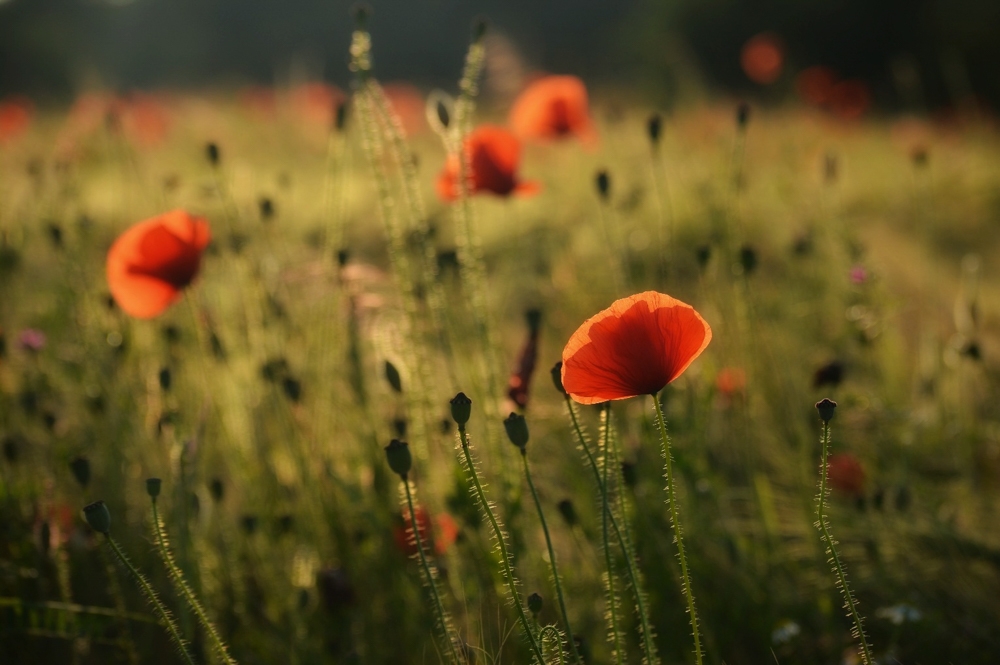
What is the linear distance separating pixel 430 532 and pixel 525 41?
11.0 ft

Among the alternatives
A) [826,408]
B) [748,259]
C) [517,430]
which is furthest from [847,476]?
[517,430]

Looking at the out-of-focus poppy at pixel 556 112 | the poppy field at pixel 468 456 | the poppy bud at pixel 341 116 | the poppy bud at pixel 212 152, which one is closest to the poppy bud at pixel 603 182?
the poppy field at pixel 468 456

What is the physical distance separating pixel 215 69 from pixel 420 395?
2647cm

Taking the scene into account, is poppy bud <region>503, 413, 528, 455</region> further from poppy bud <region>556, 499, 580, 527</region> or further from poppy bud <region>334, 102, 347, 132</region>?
poppy bud <region>334, 102, 347, 132</region>

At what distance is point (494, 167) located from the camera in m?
2.07

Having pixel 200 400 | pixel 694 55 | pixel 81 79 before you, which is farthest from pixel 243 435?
pixel 694 55

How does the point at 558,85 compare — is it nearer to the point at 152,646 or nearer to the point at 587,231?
the point at 587,231

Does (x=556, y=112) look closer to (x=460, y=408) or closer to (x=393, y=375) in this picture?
(x=393, y=375)

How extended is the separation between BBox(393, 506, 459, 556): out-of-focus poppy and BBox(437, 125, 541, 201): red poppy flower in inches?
29.8

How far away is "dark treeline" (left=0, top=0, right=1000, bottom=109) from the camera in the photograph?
11.7 meters

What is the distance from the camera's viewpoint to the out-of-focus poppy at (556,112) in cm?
274

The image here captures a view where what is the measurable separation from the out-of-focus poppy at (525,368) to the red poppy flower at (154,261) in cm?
77

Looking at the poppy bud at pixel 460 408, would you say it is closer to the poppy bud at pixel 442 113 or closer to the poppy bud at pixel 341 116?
the poppy bud at pixel 442 113

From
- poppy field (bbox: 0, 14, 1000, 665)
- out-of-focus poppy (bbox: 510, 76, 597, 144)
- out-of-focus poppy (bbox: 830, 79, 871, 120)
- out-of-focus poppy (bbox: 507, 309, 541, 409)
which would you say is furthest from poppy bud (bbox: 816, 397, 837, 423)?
out-of-focus poppy (bbox: 830, 79, 871, 120)
